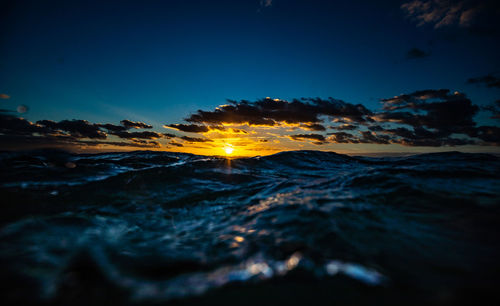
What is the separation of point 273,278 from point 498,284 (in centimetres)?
201

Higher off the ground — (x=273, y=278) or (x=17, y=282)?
(x=273, y=278)

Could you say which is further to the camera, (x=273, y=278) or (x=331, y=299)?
(x=273, y=278)

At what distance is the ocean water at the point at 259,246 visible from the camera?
1.74m

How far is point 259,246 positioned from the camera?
274 centimetres

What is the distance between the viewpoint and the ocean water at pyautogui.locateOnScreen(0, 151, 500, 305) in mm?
1738

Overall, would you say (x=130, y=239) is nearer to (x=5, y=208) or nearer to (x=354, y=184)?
(x=5, y=208)

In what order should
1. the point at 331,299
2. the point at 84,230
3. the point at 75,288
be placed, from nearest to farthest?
1. the point at 331,299
2. the point at 75,288
3. the point at 84,230

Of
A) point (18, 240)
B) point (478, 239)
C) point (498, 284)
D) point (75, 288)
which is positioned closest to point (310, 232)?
point (498, 284)

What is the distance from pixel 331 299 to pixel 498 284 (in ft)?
5.02

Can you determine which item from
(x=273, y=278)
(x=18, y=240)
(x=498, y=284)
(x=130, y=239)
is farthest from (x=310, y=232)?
(x=18, y=240)

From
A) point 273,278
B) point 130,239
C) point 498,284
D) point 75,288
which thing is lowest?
point 130,239

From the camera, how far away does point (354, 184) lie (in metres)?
5.88

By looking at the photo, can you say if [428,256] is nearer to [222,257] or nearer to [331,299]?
[331,299]

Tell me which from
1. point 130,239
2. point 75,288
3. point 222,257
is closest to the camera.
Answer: point 75,288
